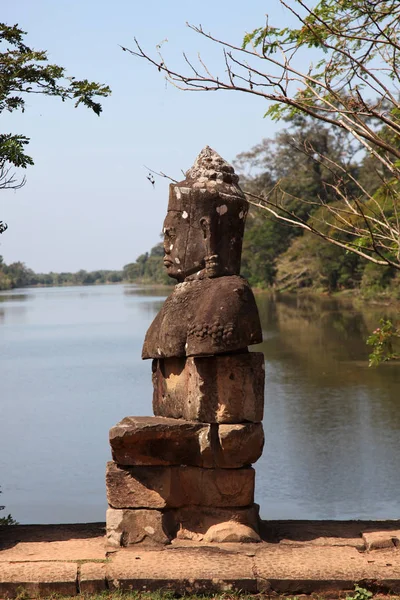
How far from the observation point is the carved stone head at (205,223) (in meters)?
6.33

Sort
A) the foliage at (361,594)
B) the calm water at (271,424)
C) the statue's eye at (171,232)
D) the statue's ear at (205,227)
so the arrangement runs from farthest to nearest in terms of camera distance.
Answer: the calm water at (271,424) < the statue's eye at (171,232) < the statue's ear at (205,227) < the foliage at (361,594)

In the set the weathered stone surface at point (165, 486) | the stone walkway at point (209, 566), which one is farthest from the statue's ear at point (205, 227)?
the stone walkway at point (209, 566)

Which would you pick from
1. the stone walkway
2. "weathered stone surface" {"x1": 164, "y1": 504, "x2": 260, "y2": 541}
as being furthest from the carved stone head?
the stone walkway

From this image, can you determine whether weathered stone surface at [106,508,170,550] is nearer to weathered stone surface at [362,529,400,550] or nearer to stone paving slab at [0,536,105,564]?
stone paving slab at [0,536,105,564]

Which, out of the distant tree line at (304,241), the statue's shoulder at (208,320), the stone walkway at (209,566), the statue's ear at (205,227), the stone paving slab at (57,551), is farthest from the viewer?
the distant tree line at (304,241)

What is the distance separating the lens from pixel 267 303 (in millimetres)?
56312

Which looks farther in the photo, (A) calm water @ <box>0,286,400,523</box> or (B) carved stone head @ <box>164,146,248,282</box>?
(A) calm water @ <box>0,286,400,523</box>

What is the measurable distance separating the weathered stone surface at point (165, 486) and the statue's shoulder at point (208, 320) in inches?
35.0

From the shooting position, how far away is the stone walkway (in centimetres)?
545

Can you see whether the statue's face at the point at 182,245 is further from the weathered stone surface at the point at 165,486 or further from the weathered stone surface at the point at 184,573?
the weathered stone surface at the point at 184,573

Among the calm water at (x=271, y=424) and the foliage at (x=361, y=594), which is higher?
the foliage at (x=361, y=594)

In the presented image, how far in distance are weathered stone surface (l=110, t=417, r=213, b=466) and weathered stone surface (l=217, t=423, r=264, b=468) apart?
10 centimetres

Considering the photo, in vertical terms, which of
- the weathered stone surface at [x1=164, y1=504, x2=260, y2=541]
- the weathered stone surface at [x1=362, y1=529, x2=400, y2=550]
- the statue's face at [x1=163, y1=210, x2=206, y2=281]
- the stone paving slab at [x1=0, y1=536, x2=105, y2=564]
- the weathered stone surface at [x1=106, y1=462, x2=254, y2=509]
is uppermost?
the statue's face at [x1=163, y1=210, x2=206, y2=281]

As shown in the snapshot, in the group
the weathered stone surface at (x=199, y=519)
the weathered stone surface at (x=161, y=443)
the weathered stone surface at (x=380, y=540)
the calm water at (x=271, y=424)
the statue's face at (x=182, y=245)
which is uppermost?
the statue's face at (x=182, y=245)
